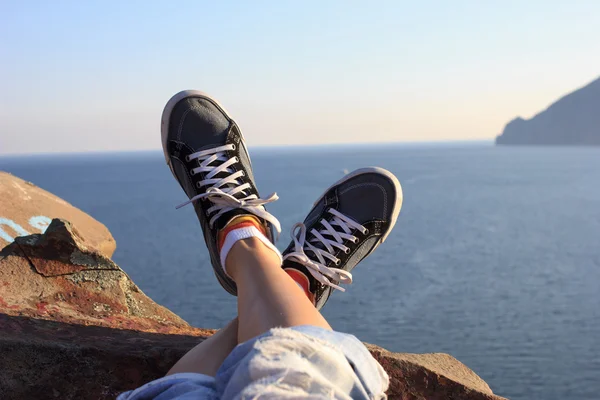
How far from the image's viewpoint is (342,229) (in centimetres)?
239

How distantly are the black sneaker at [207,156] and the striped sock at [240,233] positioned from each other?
0.38ft

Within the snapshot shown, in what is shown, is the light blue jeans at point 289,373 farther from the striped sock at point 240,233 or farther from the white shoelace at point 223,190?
Result: the white shoelace at point 223,190

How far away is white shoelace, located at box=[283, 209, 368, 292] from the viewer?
210cm

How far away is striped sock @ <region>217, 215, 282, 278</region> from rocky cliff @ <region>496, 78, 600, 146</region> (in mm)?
132464

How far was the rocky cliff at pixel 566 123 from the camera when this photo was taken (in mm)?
122562

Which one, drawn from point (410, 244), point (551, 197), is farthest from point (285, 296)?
point (551, 197)

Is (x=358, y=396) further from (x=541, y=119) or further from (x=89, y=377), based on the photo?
(x=541, y=119)

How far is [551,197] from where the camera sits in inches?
1318

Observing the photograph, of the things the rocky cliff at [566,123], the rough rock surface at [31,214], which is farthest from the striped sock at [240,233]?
the rocky cliff at [566,123]

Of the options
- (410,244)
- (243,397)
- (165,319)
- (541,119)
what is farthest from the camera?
(541,119)

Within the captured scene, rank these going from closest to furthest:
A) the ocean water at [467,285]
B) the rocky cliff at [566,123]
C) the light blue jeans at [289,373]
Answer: the light blue jeans at [289,373] → the ocean water at [467,285] → the rocky cliff at [566,123]

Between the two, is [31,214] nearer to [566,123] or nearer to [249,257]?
[249,257]

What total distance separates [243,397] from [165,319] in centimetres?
143

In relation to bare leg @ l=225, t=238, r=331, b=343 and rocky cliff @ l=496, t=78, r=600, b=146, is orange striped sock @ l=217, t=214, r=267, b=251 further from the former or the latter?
rocky cliff @ l=496, t=78, r=600, b=146
